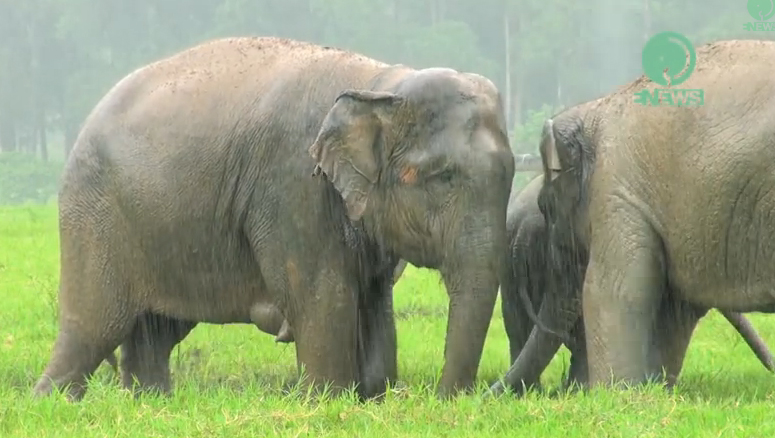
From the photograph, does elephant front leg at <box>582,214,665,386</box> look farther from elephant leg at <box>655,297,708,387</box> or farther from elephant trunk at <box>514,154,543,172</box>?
elephant trunk at <box>514,154,543,172</box>

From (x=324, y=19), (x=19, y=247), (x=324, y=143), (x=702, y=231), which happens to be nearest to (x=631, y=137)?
(x=702, y=231)

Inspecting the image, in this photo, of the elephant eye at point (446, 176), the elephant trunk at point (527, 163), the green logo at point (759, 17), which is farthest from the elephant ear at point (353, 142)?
the elephant trunk at point (527, 163)

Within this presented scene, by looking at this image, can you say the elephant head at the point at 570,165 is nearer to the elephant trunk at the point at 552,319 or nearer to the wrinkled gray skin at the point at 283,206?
the elephant trunk at the point at 552,319

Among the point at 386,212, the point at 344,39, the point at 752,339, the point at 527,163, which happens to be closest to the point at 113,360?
the point at 386,212

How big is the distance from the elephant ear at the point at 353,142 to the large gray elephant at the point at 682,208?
101 centimetres

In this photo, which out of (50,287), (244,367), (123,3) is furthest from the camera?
(123,3)

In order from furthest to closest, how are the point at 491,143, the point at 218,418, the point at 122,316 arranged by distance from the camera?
1. the point at 122,316
2. the point at 491,143
3. the point at 218,418

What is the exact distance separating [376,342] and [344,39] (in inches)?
1509

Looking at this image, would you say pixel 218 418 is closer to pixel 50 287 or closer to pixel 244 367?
pixel 244 367

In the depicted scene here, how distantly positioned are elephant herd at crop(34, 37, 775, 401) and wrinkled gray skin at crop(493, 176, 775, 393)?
16 millimetres

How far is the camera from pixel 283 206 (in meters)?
6.69

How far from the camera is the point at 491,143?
6.32m

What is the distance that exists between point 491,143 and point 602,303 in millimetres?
854

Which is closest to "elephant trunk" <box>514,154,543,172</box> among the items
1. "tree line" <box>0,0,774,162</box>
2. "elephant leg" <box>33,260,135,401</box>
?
"elephant leg" <box>33,260,135,401</box>
